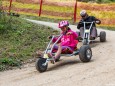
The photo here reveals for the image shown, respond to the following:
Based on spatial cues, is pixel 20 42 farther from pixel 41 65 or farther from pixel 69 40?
pixel 41 65

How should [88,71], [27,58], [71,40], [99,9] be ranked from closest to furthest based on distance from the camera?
[88,71], [71,40], [27,58], [99,9]

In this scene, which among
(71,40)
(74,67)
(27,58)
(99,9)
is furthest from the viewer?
(99,9)

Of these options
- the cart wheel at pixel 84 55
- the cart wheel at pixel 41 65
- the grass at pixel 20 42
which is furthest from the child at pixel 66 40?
the grass at pixel 20 42

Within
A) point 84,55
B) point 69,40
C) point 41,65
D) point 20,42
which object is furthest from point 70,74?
point 20,42

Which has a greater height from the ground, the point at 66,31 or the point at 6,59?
the point at 66,31

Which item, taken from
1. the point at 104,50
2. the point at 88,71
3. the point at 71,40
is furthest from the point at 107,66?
the point at 104,50

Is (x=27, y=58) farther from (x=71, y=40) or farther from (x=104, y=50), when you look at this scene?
(x=104, y=50)

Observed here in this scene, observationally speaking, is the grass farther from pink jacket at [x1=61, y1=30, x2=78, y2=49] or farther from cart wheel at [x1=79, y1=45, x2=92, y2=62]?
cart wheel at [x1=79, y1=45, x2=92, y2=62]

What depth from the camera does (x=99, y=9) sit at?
89.7ft

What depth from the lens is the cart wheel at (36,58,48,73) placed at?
33.7 ft

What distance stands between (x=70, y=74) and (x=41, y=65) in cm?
104

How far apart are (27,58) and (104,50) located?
2.55m

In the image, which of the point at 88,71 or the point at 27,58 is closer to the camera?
the point at 88,71

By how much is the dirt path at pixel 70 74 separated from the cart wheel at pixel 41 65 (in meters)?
0.12
